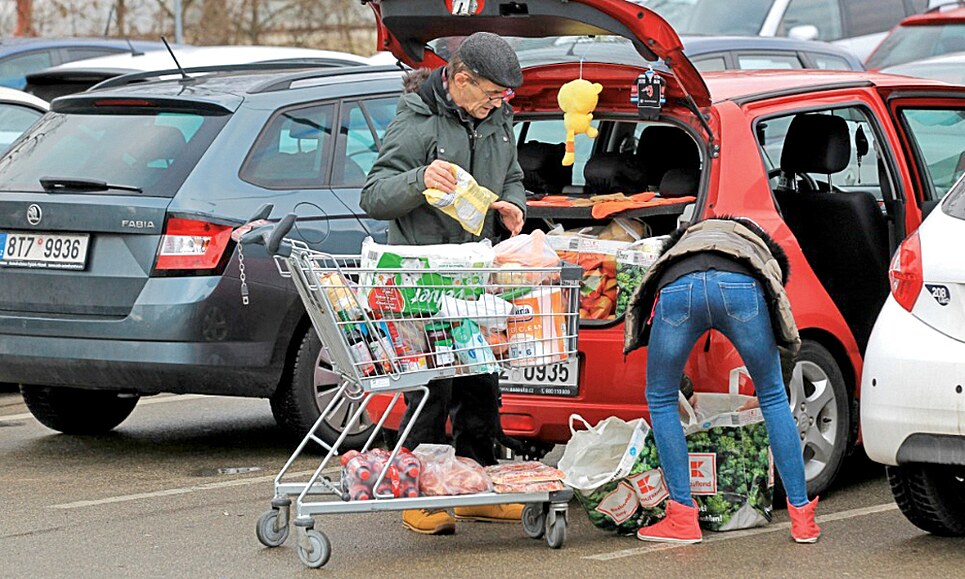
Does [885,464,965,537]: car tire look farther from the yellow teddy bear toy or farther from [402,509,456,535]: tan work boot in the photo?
the yellow teddy bear toy

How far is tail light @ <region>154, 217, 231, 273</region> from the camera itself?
730cm

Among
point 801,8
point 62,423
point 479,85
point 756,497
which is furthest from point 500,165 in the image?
point 801,8

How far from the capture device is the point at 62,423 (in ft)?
27.9

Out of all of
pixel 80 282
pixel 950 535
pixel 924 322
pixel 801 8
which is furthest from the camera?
pixel 801 8

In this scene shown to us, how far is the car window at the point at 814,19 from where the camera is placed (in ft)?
53.0

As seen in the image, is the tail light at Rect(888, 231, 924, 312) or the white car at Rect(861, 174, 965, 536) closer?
the white car at Rect(861, 174, 965, 536)

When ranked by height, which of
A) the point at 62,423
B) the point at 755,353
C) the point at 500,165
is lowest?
the point at 62,423

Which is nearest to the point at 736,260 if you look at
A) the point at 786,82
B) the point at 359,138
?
the point at 786,82

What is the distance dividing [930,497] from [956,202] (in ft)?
3.41

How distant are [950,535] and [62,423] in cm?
461

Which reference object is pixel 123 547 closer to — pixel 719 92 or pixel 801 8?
pixel 719 92

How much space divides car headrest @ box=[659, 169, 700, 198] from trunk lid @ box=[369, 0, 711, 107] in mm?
430

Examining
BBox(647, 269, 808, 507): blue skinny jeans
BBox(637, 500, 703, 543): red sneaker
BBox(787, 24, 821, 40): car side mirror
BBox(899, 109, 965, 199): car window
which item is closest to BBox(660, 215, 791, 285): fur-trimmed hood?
BBox(647, 269, 808, 507): blue skinny jeans

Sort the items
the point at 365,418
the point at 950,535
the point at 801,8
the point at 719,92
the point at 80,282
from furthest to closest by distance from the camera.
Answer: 1. the point at 801,8
2. the point at 365,418
3. the point at 80,282
4. the point at 719,92
5. the point at 950,535
